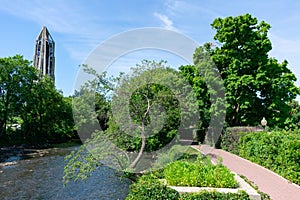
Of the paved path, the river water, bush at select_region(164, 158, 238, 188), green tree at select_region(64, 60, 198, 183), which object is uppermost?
green tree at select_region(64, 60, 198, 183)

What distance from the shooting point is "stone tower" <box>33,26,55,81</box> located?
4719 cm

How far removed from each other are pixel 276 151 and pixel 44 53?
4712 centimetres

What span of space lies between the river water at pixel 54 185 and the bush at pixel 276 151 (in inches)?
233

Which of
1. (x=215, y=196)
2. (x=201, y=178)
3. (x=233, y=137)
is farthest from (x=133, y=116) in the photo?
(x=233, y=137)

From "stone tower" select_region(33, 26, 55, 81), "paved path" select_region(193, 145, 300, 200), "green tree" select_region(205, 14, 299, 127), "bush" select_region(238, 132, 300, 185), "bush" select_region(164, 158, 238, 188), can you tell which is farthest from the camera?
"stone tower" select_region(33, 26, 55, 81)

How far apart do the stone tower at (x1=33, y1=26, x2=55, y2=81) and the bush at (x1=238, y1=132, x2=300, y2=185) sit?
43547 millimetres

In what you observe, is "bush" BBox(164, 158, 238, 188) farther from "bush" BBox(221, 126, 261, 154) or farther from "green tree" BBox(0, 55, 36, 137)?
"green tree" BBox(0, 55, 36, 137)

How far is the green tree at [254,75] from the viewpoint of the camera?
15.9 metres

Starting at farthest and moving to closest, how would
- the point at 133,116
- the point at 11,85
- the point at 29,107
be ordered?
the point at 29,107, the point at 11,85, the point at 133,116

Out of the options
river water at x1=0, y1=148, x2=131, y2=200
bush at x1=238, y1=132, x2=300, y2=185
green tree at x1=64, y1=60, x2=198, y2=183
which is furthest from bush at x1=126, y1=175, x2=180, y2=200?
bush at x1=238, y1=132, x2=300, y2=185

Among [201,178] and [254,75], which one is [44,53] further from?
[201,178]

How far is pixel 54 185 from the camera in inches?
371

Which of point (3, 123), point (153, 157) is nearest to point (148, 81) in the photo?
point (153, 157)

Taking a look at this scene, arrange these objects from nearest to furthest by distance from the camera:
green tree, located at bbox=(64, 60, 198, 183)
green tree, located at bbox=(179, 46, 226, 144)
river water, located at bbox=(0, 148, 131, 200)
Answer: river water, located at bbox=(0, 148, 131, 200) → green tree, located at bbox=(64, 60, 198, 183) → green tree, located at bbox=(179, 46, 226, 144)
